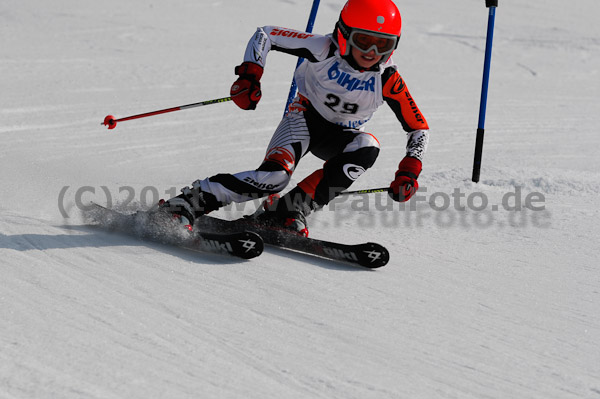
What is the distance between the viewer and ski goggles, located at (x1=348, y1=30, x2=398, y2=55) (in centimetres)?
400

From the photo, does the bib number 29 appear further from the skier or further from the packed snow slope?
the packed snow slope

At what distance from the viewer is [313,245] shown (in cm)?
396

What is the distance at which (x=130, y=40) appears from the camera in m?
10.2

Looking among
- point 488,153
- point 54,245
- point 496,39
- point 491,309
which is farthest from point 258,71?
point 496,39

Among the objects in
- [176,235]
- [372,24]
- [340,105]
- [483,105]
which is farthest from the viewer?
[483,105]

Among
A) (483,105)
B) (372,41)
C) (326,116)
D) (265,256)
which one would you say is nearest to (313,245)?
(265,256)

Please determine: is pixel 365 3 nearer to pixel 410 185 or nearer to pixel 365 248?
pixel 410 185

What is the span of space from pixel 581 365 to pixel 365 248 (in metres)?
1.30

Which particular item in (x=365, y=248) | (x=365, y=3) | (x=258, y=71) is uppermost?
(x=365, y=3)

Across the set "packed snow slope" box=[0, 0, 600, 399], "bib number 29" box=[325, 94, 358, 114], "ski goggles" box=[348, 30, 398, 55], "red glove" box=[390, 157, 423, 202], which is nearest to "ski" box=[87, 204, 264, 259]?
"packed snow slope" box=[0, 0, 600, 399]

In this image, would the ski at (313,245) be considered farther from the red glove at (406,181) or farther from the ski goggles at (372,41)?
the ski goggles at (372,41)

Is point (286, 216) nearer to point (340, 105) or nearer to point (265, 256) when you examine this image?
point (265, 256)

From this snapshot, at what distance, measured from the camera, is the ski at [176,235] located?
3656mm

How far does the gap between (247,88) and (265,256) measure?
3.17 feet
